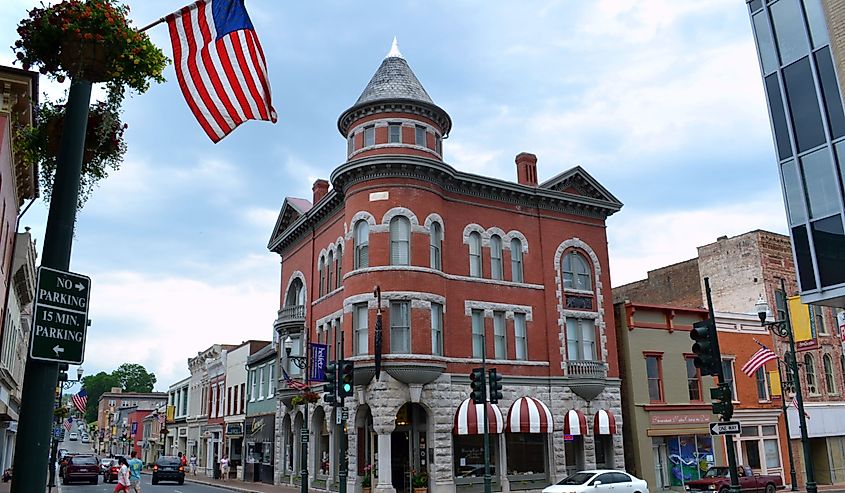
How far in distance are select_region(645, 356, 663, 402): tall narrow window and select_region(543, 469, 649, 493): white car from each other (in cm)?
1235

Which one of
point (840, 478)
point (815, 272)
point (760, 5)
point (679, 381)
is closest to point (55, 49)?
point (815, 272)

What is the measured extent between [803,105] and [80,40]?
22.6 meters

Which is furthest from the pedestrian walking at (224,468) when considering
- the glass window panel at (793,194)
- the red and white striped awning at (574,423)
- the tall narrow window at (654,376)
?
the glass window panel at (793,194)

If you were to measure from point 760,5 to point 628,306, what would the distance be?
1717 cm

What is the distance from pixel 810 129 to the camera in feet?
73.9

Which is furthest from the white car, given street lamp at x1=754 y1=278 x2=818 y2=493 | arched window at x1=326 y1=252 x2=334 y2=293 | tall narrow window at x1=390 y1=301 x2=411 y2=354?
arched window at x1=326 y1=252 x2=334 y2=293

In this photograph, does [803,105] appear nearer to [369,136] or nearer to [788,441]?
[369,136]

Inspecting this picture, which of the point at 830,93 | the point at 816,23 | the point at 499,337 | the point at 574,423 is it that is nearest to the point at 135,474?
the point at 499,337

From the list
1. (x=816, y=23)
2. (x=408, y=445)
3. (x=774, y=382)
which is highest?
(x=816, y=23)

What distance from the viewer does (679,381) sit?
3797 centimetres

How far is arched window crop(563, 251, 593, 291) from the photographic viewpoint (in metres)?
36.9

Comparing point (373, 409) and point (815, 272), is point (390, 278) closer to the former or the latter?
point (373, 409)

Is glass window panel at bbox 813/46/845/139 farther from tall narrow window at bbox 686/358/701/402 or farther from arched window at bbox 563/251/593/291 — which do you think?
tall narrow window at bbox 686/358/701/402

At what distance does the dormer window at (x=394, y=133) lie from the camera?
3312 centimetres
